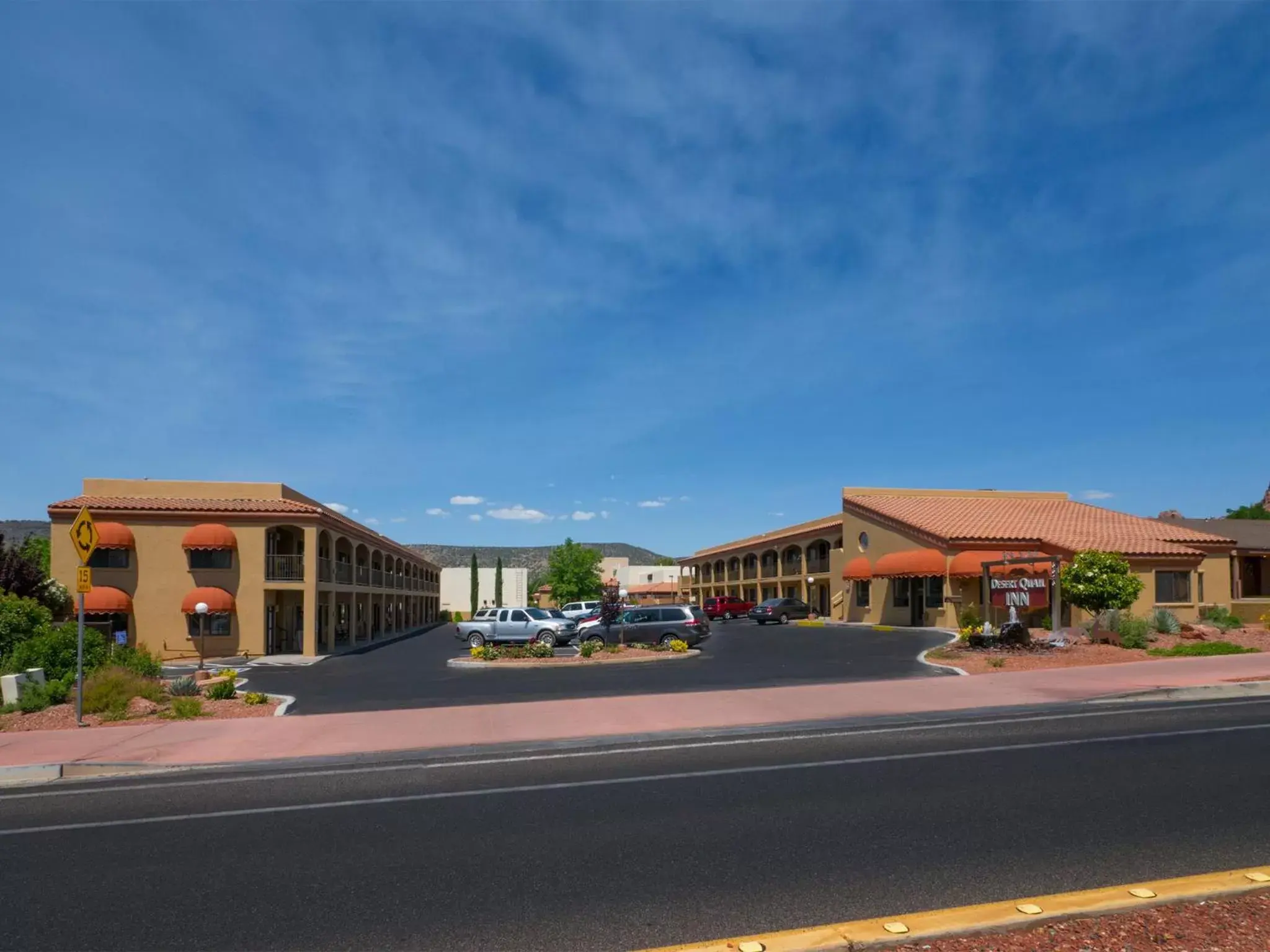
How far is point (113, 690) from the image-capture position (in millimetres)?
16906

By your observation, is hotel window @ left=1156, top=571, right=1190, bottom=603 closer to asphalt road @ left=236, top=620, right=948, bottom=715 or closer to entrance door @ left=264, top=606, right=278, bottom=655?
asphalt road @ left=236, top=620, right=948, bottom=715

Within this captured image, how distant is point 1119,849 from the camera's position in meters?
6.75

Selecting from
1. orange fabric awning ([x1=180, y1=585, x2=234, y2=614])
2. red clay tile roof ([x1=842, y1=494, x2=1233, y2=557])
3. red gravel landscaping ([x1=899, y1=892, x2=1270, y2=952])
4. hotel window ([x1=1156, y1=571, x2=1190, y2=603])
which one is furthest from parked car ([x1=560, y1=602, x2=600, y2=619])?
red gravel landscaping ([x1=899, y1=892, x2=1270, y2=952])

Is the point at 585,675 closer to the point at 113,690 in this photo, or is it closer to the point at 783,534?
the point at 113,690

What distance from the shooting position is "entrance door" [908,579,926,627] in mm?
44250

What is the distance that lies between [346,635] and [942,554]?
92.0 feet

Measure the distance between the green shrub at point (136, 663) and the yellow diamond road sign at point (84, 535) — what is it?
5.00 metres

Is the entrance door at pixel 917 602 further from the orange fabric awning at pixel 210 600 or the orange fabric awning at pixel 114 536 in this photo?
the orange fabric awning at pixel 114 536

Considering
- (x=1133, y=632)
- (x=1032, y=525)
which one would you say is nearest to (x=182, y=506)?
(x=1133, y=632)

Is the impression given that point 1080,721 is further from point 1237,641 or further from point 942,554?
point 942,554

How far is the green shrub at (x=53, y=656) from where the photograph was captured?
61.6ft

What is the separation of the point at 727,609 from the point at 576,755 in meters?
49.1

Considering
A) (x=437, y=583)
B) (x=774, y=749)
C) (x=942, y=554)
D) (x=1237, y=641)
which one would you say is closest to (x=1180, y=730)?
(x=774, y=749)

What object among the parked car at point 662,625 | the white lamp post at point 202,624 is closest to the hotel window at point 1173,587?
the parked car at point 662,625
